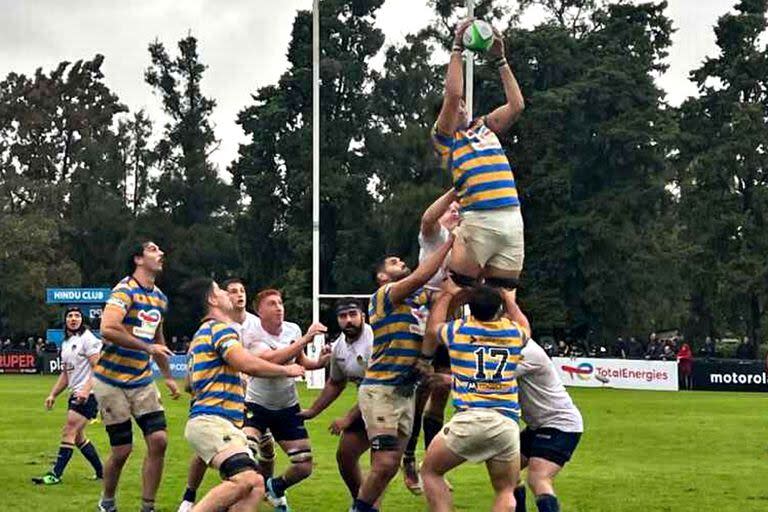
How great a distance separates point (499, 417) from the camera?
9.81 meters

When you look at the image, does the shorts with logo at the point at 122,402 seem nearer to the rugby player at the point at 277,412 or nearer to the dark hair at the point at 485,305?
the rugby player at the point at 277,412

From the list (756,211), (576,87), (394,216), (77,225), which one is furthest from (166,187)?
(756,211)

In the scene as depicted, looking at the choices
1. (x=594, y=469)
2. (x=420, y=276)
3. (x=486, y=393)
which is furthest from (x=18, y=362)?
(x=486, y=393)

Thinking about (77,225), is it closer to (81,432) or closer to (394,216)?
(394,216)

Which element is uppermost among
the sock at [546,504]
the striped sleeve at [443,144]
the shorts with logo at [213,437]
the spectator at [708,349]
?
the striped sleeve at [443,144]

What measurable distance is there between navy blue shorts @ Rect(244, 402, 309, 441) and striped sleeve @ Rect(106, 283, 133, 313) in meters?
1.72

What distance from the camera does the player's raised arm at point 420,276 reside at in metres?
10.9

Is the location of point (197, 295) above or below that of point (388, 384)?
above

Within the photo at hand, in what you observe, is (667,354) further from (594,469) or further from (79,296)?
(594,469)

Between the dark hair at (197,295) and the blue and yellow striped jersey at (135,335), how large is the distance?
6.85 ft

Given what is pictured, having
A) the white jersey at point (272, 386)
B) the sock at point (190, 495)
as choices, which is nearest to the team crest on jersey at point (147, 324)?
the white jersey at point (272, 386)

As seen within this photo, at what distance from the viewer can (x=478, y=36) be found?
35.2ft

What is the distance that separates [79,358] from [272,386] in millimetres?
5043

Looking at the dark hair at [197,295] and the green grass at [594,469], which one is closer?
the dark hair at [197,295]
